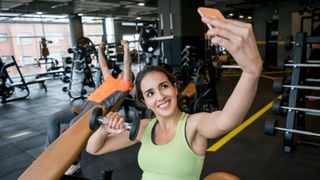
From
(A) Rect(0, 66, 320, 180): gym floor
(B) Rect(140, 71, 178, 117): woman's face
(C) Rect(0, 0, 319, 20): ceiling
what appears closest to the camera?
(B) Rect(140, 71, 178, 117): woman's face

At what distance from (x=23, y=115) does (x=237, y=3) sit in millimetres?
8747

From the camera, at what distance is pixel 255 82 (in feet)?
2.14

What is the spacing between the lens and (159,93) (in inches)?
39.7

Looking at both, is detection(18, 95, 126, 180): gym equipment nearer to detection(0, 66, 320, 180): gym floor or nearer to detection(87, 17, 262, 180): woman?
detection(87, 17, 262, 180): woman

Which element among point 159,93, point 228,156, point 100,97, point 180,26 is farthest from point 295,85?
point 180,26

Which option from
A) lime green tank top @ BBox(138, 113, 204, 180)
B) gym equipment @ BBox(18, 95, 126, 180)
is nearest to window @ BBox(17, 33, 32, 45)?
gym equipment @ BBox(18, 95, 126, 180)

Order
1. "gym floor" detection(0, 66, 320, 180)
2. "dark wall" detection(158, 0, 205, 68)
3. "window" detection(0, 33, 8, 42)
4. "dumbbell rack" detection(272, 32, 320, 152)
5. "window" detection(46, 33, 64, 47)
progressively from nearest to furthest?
"gym floor" detection(0, 66, 320, 180)
"dumbbell rack" detection(272, 32, 320, 152)
"dark wall" detection(158, 0, 205, 68)
"window" detection(0, 33, 8, 42)
"window" detection(46, 33, 64, 47)

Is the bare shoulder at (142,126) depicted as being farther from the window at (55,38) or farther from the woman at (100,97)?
the window at (55,38)

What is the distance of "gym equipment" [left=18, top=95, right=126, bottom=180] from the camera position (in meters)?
0.99

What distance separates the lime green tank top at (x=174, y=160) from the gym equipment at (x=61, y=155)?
0.26 metres

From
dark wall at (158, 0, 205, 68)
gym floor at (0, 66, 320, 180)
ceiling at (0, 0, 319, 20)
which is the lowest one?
gym floor at (0, 66, 320, 180)

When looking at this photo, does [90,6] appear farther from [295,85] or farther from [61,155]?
[61,155]

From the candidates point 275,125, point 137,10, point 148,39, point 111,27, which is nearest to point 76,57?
point 148,39

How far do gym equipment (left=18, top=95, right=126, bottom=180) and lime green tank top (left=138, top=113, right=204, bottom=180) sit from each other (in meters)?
0.26
